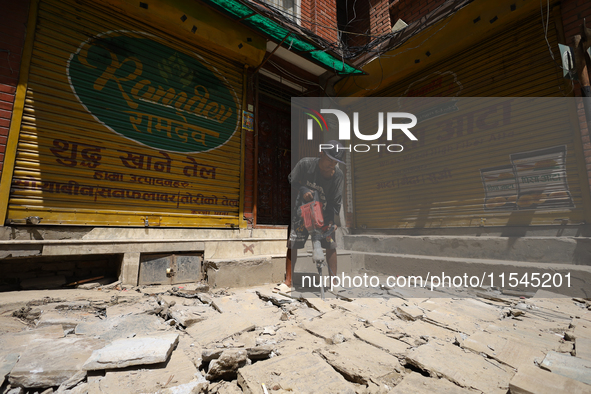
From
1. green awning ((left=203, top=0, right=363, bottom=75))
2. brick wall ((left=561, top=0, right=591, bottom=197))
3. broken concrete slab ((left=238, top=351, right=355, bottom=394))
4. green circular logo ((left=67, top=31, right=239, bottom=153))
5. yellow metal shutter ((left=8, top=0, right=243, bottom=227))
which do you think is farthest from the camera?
green awning ((left=203, top=0, right=363, bottom=75))

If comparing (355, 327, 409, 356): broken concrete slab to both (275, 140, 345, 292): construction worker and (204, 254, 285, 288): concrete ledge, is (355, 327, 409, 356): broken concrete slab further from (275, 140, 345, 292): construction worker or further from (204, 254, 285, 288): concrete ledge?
(204, 254, 285, 288): concrete ledge

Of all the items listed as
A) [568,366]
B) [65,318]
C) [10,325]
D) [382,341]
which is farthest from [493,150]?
[10,325]

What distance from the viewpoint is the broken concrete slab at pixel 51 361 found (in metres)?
1.85

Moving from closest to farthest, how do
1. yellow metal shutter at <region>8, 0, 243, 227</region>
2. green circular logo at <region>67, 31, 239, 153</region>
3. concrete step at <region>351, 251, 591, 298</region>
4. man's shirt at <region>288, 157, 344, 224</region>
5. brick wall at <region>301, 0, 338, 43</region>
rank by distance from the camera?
concrete step at <region>351, 251, 591, 298</region> → yellow metal shutter at <region>8, 0, 243, 227</region> → green circular logo at <region>67, 31, 239, 153</region> → man's shirt at <region>288, 157, 344, 224</region> → brick wall at <region>301, 0, 338, 43</region>

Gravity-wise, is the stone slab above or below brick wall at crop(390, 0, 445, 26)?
below

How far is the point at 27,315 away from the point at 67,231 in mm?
1624

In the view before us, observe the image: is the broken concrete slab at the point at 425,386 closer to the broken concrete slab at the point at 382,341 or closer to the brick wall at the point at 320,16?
the broken concrete slab at the point at 382,341

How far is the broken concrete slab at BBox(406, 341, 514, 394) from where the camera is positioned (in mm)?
1981

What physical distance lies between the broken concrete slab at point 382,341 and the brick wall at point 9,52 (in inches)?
216

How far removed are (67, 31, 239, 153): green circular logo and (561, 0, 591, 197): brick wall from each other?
665cm

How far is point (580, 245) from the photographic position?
448 cm

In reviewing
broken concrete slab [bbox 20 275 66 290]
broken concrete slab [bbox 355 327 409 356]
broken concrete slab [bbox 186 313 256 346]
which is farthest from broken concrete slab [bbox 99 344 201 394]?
broken concrete slab [bbox 20 275 66 290]

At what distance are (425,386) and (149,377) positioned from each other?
6.35 ft

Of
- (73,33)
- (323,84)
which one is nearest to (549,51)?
(323,84)
